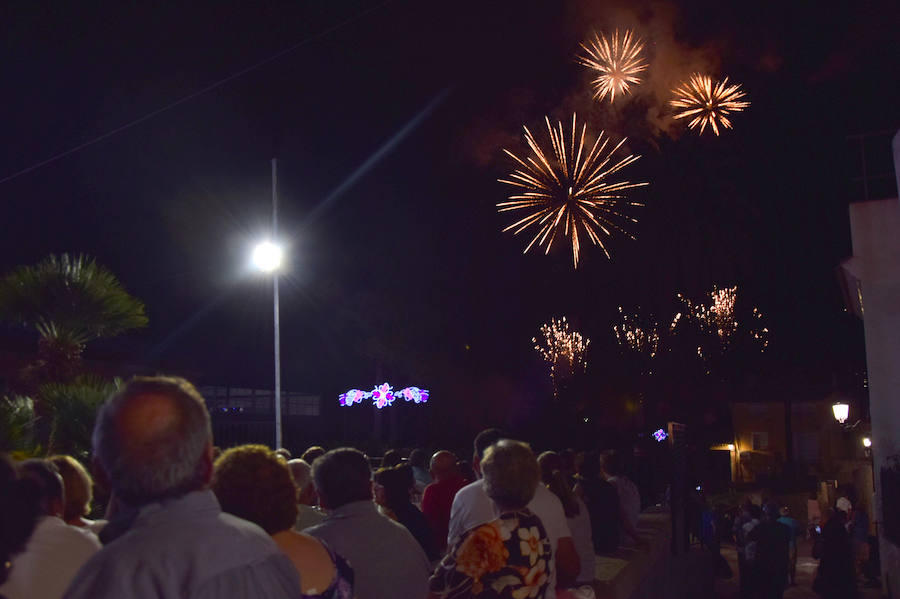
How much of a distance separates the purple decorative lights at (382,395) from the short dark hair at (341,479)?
88.7ft

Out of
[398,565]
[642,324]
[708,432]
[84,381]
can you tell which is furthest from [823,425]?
[398,565]

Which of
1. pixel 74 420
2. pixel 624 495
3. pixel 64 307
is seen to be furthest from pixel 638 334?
pixel 74 420

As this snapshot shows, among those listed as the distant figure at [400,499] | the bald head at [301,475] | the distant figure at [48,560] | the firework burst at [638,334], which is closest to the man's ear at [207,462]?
the distant figure at [48,560]

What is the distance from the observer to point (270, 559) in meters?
2.28

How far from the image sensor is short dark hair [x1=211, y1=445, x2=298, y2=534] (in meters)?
3.11

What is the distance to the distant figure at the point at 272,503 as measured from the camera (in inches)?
122

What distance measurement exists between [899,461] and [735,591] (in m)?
4.43

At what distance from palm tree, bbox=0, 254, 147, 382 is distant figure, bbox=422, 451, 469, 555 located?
16.7 feet

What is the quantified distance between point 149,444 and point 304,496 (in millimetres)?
3774

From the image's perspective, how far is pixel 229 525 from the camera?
7.27ft

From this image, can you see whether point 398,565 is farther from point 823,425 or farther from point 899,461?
point 823,425

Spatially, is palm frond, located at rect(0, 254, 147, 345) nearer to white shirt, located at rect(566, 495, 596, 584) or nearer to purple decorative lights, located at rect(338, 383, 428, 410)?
white shirt, located at rect(566, 495, 596, 584)

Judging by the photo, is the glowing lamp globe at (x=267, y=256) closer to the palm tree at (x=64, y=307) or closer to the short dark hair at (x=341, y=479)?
the palm tree at (x=64, y=307)

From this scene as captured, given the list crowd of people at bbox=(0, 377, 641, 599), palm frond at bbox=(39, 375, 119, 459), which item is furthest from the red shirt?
palm frond at bbox=(39, 375, 119, 459)
